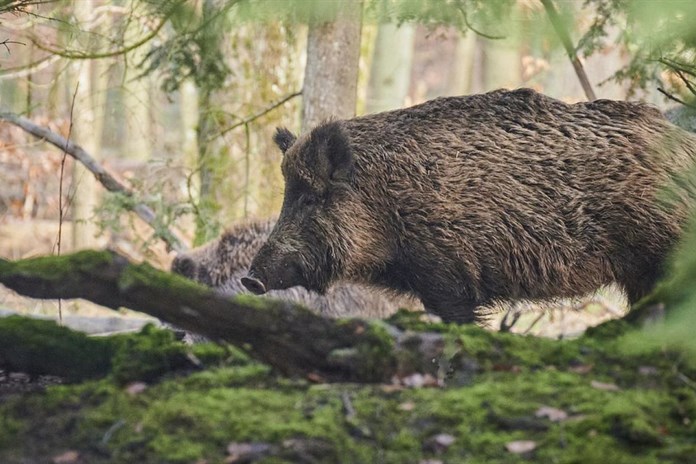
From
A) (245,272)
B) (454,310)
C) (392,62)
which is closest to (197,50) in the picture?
(245,272)

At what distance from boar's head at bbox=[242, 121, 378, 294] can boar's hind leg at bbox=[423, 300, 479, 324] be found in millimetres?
699

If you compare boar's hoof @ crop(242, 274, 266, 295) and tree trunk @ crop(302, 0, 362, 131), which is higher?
tree trunk @ crop(302, 0, 362, 131)

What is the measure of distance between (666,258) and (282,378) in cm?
296

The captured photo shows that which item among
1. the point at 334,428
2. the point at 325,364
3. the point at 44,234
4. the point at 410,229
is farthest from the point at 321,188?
the point at 44,234

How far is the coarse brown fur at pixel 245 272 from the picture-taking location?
8898mm

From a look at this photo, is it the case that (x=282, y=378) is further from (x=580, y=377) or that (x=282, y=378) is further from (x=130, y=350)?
(x=580, y=377)

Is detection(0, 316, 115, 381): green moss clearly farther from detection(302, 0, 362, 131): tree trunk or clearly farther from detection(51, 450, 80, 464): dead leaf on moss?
detection(302, 0, 362, 131): tree trunk

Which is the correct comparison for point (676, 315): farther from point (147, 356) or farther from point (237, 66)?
point (237, 66)

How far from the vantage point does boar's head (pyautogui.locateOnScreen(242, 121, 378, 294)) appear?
6.64 metres

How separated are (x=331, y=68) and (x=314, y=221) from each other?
2.82m

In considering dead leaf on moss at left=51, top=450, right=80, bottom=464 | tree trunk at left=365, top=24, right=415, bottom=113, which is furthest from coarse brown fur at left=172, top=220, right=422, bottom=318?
tree trunk at left=365, top=24, right=415, bottom=113

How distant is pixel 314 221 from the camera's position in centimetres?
676

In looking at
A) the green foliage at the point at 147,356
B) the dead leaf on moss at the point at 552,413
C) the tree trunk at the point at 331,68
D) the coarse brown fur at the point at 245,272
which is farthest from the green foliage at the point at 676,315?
the tree trunk at the point at 331,68

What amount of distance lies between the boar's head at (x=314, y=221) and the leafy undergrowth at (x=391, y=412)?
A: 2296 millimetres
